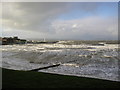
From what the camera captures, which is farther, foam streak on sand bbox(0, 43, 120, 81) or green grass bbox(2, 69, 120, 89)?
foam streak on sand bbox(0, 43, 120, 81)

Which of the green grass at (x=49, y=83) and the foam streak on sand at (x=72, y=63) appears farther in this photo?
the foam streak on sand at (x=72, y=63)

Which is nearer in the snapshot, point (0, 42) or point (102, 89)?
point (102, 89)

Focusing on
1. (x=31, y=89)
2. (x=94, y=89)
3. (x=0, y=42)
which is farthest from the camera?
→ (x=0, y=42)

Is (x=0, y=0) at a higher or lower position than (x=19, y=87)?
higher

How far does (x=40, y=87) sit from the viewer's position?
475 cm

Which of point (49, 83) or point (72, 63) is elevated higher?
point (49, 83)

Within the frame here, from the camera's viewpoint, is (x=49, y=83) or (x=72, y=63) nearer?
(x=49, y=83)

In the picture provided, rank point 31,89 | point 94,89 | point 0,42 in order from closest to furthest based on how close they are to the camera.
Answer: point 31,89 → point 94,89 → point 0,42

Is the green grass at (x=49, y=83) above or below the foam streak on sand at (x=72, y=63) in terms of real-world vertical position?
above

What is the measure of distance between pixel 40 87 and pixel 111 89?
87.1 inches

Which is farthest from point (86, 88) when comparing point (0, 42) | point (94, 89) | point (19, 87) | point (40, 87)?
point (0, 42)

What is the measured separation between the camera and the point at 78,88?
4.89 meters

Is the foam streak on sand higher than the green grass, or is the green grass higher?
the green grass

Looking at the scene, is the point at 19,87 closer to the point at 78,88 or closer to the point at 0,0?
the point at 78,88
